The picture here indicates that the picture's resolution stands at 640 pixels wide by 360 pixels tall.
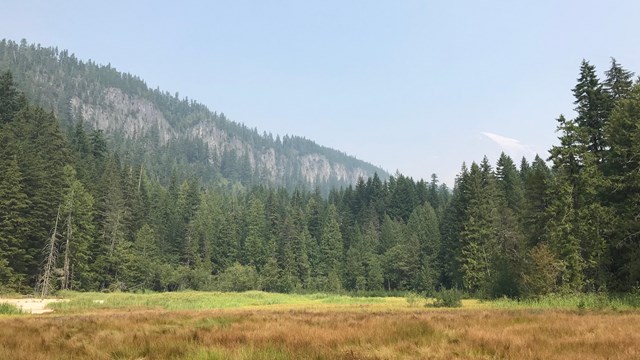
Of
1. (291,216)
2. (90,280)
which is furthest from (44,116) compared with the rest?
(291,216)

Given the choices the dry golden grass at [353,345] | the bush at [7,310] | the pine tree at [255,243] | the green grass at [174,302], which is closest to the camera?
the dry golden grass at [353,345]

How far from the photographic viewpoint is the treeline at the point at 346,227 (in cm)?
3503

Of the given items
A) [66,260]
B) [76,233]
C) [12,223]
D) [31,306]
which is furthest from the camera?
[76,233]

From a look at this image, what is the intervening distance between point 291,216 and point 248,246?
18.1 metres

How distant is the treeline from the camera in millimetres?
35031

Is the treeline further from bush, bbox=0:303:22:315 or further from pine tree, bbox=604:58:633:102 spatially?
bush, bbox=0:303:22:315

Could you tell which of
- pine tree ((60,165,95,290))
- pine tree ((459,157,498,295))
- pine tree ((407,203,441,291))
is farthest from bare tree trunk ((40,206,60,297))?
pine tree ((407,203,441,291))

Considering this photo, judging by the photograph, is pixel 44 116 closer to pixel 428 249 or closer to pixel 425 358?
pixel 428 249

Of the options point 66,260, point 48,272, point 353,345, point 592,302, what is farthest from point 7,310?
point 592,302

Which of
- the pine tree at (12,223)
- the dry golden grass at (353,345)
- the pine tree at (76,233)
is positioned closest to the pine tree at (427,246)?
the pine tree at (76,233)

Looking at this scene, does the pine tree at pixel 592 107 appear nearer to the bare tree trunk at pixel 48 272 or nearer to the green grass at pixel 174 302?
the green grass at pixel 174 302

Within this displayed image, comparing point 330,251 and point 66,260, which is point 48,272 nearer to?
point 66,260

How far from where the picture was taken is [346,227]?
5025 inches

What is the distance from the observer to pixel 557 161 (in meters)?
37.6
